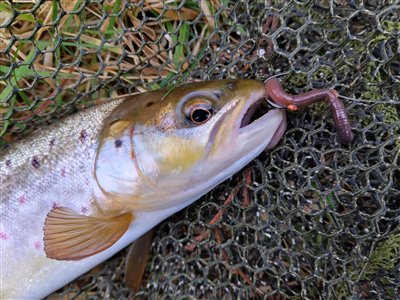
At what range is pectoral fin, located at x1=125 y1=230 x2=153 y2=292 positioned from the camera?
2.06 metres

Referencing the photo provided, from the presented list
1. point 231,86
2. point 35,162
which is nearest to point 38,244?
point 35,162

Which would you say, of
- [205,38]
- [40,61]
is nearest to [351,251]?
[205,38]

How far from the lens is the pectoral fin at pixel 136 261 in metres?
2.06

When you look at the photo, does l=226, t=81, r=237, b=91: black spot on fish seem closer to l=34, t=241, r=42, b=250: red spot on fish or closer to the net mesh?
the net mesh

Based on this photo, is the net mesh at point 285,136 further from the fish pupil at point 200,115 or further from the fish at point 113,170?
the fish pupil at point 200,115

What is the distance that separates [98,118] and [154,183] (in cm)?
37

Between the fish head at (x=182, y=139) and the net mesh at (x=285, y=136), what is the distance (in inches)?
6.9

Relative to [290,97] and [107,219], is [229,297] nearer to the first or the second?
[107,219]

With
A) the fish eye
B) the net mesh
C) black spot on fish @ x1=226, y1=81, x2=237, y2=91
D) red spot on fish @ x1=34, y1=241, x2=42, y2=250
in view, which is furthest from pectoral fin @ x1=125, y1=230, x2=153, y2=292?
black spot on fish @ x1=226, y1=81, x2=237, y2=91

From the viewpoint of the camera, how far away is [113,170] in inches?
70.2

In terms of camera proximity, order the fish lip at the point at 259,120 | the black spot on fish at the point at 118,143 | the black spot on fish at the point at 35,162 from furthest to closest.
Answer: the black spot on fish at the point at 35,162 < the black spot on fish at the point at 118,143 < the fish lip at the point at 259,120

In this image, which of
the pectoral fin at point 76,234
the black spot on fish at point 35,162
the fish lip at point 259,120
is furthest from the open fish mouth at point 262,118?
the black spot on fish at point 35,162

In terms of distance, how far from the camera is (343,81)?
1.70 m

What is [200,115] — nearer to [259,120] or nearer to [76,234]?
[259,120]
